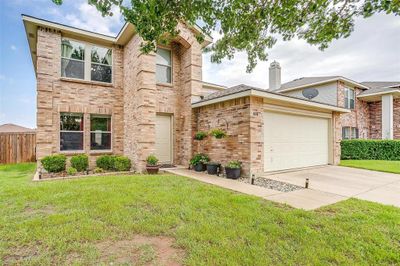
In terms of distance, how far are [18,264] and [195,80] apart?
9.01 metres

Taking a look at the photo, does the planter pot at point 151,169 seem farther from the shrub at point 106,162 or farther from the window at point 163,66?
the window at point 163,66

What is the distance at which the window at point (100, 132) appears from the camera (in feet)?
33.0

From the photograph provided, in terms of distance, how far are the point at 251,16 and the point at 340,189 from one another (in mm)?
5316

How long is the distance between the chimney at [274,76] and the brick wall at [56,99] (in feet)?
49.4

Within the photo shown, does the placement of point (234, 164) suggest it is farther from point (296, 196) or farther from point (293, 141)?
point (293, 141)

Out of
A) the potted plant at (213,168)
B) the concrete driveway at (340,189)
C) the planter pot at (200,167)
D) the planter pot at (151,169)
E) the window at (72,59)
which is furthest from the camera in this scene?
the window at (72,59)

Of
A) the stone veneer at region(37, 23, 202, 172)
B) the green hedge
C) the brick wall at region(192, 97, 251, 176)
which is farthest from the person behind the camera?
the green hedge

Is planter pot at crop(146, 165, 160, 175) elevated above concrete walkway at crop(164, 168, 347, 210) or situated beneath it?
elevated above

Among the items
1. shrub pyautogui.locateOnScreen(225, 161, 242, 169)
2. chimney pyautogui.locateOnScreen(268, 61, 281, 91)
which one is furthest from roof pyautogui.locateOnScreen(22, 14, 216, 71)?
chimney pyautogui.locateOnScreen(268, 61, 281, 91)

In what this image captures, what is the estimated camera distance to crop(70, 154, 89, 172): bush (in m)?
8.77

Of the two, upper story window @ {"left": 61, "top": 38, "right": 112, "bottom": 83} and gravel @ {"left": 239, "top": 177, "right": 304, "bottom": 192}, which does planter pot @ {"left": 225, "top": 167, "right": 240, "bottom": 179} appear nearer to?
gravel @ {"left": 239, "top": 177, "right": 304, "bottom": 192}

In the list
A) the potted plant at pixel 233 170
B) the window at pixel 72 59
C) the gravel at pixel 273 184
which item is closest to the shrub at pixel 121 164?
the window at pixel 72 59

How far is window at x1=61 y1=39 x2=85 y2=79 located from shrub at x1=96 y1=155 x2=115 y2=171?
13.2 feet

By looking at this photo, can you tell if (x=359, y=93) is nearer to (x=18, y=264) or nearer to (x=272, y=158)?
(x=272, y=158)
